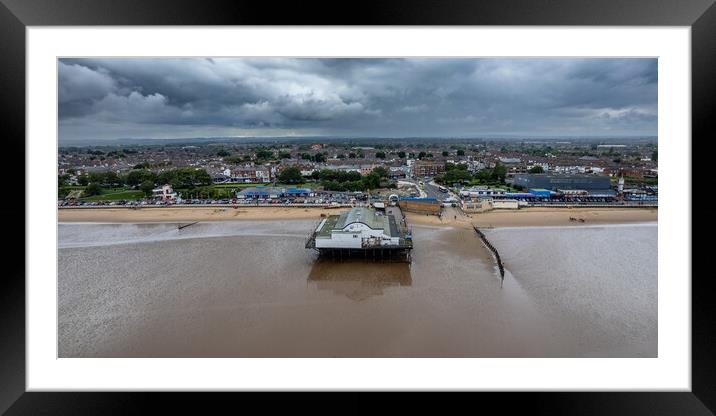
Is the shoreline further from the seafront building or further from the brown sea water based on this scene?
the seafront building

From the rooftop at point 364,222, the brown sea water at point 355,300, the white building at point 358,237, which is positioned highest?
the rooftop at point 364,222

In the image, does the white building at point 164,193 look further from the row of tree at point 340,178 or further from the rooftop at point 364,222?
the rooftop at point 364,222

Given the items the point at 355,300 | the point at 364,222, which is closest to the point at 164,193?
the point at 364,222

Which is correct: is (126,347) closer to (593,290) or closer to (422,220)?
(593,290)
